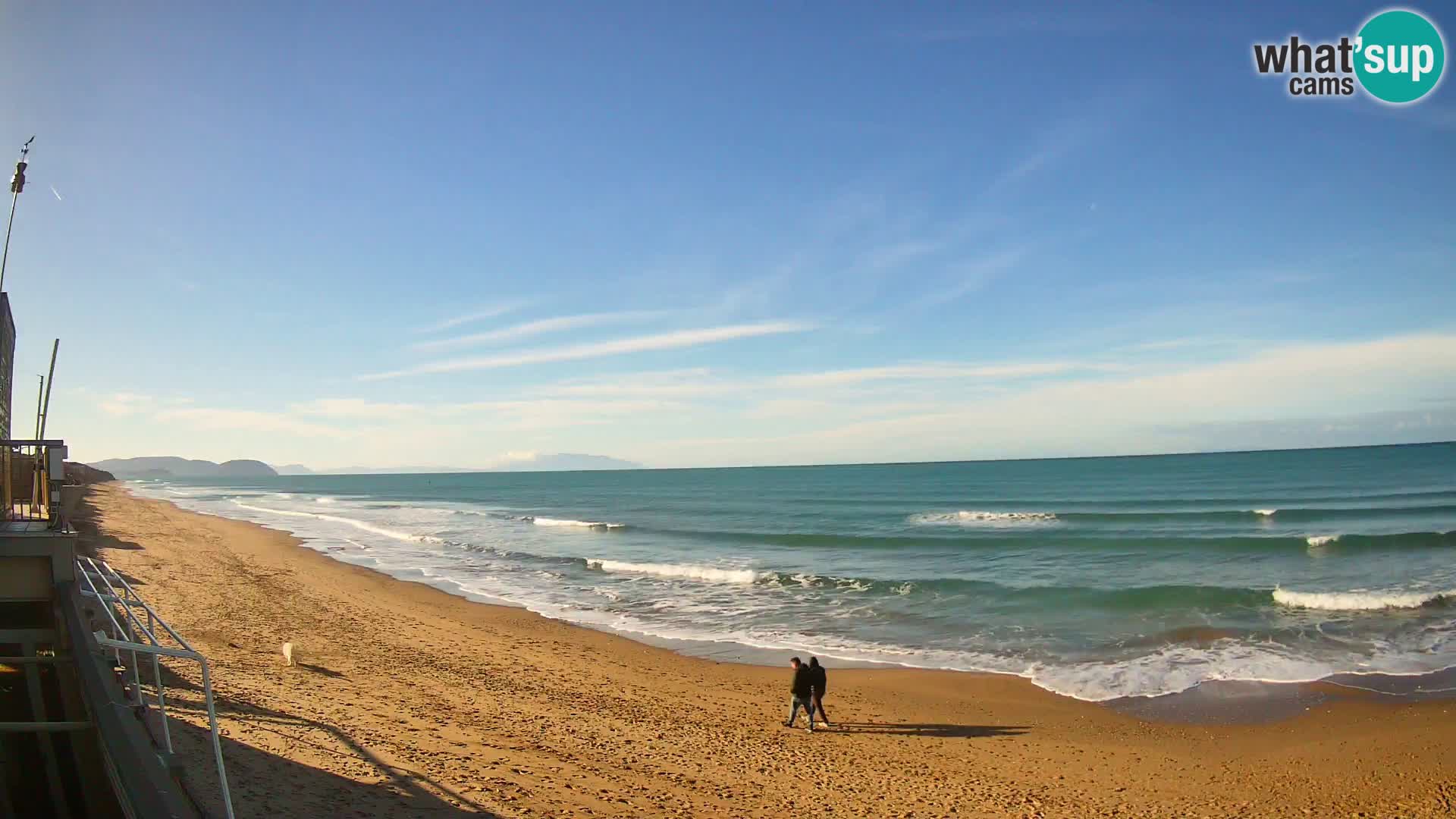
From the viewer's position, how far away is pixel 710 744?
10812 millimetres

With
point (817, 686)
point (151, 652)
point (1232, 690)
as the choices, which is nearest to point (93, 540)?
point (817, 686)

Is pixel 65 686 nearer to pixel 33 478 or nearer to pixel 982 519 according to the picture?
pixel 33 478

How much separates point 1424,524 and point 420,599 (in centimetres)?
4076

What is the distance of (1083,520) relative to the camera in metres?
41.9

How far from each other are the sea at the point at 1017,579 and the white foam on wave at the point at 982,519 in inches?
9.6

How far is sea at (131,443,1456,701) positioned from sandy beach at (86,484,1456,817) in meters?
2.07

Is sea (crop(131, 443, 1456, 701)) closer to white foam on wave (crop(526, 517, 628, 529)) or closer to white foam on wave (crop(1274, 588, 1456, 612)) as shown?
white foam on wave (crop(1274, 588, 1456, 612))

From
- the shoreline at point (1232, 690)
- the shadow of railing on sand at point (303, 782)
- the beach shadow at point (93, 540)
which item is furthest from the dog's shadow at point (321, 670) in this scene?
the beach shadow at point (93, 540)

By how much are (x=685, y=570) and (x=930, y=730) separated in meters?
17.0

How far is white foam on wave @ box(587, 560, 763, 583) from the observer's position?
2628cm

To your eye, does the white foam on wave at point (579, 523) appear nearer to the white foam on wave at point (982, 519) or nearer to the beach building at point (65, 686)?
the white foam on wave at point (982, 519)

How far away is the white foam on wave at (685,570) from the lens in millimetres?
26281

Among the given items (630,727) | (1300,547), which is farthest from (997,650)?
(1300,547)

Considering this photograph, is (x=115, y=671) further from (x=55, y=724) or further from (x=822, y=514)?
(x=822, y=514)
